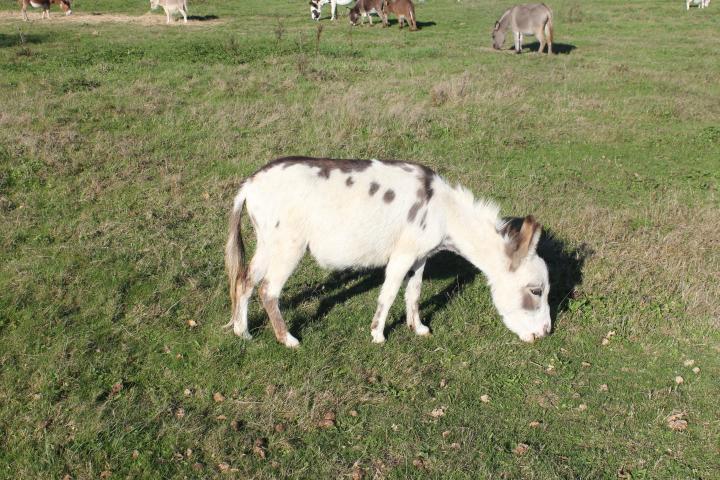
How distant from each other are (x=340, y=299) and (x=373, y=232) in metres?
1.56

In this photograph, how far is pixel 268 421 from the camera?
208 inches

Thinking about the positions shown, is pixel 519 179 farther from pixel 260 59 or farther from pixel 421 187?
pixel 260 59

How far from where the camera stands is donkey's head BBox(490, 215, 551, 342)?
6.19 metres

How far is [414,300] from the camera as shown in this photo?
21.9 feet

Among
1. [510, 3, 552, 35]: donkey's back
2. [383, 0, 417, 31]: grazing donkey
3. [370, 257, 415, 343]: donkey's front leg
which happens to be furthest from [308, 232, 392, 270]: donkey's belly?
[383, 0, 417, 31]: grazing donkey

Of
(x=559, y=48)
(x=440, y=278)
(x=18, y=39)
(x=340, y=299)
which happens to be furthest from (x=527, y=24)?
(x=340, y=299)

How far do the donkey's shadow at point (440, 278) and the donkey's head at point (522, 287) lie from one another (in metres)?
0.72

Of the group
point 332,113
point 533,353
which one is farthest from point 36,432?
point 332,113

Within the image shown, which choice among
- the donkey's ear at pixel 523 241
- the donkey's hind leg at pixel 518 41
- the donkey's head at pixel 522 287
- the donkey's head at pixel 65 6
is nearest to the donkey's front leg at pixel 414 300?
the donkey's head at pixel 522 287

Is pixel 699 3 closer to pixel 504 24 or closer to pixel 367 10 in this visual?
pixel 504 24

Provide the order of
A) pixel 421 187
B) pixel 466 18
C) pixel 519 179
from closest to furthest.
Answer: pixel 421 187, pixel 519 179, pixel 466 18

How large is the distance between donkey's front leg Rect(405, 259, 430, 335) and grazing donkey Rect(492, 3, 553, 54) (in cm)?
1855

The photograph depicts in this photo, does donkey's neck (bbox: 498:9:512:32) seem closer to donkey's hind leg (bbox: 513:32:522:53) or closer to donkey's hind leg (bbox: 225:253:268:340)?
donkey's hind leg (bbox: 513:32:522:53)

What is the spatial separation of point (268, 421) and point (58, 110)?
1014 centimetres
